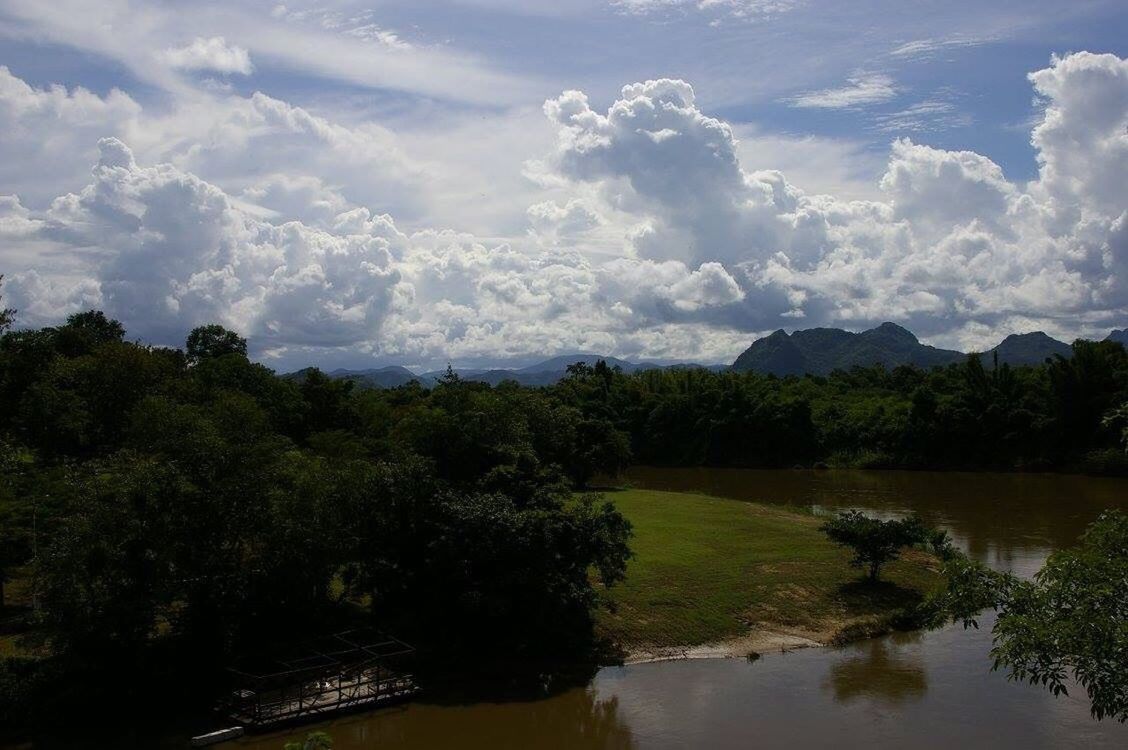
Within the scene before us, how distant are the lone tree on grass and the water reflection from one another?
322cm

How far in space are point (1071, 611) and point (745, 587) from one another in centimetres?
1742

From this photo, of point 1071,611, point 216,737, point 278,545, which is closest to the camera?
point 1071,611

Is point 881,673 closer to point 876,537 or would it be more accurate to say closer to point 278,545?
point 876,537

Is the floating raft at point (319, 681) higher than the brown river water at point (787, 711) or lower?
higher

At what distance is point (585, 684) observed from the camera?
66.2 ft

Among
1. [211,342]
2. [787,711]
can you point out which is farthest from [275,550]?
[211,342]

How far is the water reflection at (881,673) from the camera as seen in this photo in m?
19.3

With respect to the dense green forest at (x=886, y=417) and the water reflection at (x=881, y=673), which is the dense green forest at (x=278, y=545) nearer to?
the water reflection at (x=881, y=673)

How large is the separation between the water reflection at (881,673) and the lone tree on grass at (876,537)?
322 centimetres

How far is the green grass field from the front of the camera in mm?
23297

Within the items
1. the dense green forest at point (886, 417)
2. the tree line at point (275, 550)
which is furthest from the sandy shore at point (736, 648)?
the dense green forest at point (886, 417)

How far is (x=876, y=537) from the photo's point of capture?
2603cm

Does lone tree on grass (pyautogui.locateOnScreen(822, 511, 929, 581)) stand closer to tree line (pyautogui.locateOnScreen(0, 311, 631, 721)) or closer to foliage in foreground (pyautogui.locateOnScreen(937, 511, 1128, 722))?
tree line (pyautogui.locateOnScreen(0, 311, 631, 721))

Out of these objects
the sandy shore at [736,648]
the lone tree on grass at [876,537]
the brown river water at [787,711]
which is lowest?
the brown river water at [787,711]
